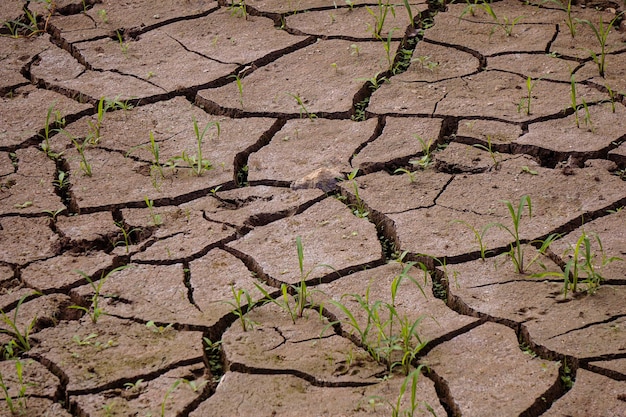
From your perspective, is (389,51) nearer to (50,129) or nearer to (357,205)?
→ (357,205)

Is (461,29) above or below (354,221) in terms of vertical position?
above

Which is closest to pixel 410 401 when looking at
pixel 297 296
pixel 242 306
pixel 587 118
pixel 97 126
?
pixel 297 296

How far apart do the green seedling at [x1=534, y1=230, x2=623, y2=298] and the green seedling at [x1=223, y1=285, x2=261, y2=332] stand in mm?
862

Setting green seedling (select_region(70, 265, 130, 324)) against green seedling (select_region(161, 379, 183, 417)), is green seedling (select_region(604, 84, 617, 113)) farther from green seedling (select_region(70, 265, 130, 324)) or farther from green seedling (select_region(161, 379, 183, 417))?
green seedling (select_region(161, 379, 183, 417))

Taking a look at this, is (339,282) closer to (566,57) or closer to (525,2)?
(566,57)

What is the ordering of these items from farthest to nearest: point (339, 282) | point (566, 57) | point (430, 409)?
point (566, 57), point (339, 282), point (430, 409)

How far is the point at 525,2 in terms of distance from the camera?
4551 millimetres

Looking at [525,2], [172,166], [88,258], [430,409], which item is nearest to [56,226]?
[88,258]

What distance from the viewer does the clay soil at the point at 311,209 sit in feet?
8.24

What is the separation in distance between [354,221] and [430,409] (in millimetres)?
1007

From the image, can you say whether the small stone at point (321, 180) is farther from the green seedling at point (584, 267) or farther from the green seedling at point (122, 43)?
the green seedling at point (122, 43)

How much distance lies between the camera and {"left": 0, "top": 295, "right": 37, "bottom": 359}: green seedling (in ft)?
8.69

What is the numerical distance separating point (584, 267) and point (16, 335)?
171 cm

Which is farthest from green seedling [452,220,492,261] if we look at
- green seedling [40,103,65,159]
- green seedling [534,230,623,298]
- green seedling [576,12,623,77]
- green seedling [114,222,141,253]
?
green seedling [40,103,65,159]
